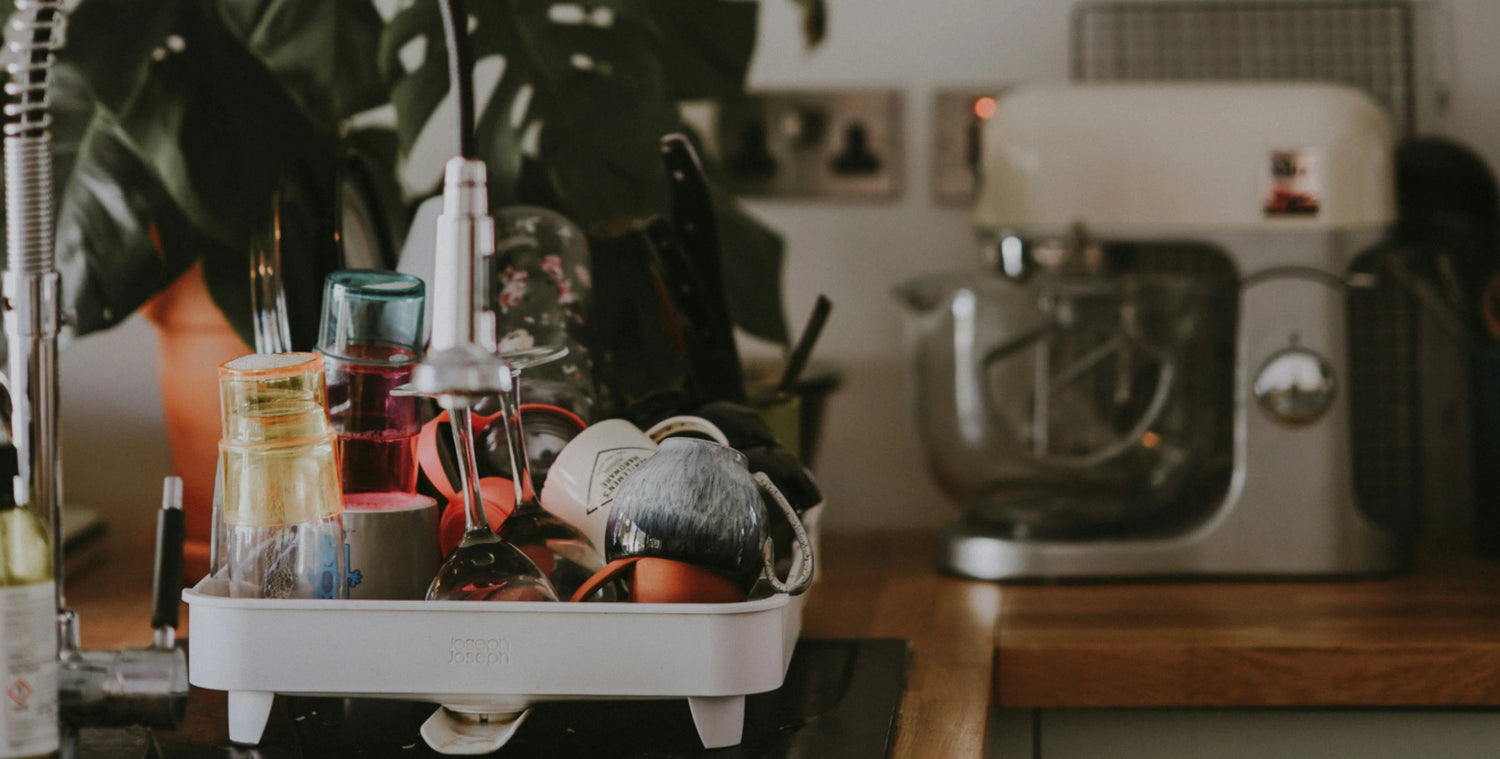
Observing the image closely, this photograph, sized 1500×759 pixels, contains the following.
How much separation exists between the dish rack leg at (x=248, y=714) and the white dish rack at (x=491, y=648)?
0.5 inches

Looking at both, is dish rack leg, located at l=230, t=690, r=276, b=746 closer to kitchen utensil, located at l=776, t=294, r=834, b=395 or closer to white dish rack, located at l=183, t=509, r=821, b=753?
white dish rack, located at l=183, t=509, r=821, b=753

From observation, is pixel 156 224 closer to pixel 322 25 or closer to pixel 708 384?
pixel 322 25

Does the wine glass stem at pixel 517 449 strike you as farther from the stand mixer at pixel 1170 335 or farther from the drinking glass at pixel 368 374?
the stand mixer at pixel 1170 335

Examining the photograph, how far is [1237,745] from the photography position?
2.82 ft

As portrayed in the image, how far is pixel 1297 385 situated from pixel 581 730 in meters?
0.62

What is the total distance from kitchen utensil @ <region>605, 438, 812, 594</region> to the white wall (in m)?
0.68

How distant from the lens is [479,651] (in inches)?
23.4

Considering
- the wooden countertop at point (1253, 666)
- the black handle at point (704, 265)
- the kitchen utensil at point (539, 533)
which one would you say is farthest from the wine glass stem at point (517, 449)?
the wooden countertop at point (1253, 666)

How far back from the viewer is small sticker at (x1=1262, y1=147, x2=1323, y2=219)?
0.98m

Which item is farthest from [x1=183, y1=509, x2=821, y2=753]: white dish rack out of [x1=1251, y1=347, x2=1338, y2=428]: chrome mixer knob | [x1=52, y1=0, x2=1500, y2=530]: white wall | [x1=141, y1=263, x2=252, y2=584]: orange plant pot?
[x1=52, y1=0, x2=1500, y2=530]: white wall

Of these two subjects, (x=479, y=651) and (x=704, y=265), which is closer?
(x=479, y=651)

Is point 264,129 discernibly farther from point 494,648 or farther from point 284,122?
point 494,648

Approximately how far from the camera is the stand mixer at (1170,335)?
99 centimetres

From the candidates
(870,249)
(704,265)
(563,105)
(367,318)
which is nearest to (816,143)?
(870,249)
